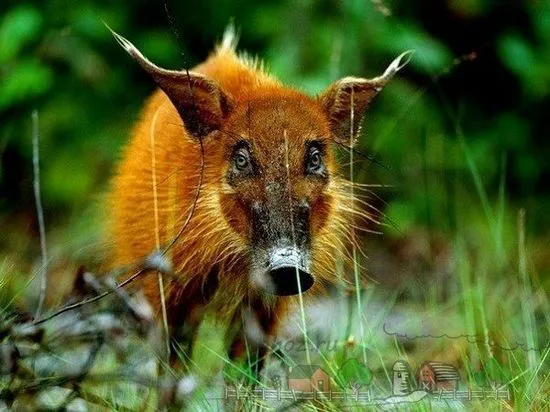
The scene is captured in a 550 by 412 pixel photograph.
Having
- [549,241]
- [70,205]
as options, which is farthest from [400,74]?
[70,205]

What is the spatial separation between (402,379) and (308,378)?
0.28m

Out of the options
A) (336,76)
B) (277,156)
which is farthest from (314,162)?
(336,76)

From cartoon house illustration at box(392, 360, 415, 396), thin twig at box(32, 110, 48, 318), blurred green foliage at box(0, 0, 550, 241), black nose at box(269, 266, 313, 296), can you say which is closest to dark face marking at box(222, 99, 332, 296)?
black nose at box(269, 266, 313, 296)

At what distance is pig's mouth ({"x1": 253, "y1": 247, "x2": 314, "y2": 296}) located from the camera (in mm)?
3402

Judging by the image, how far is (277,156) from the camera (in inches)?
142

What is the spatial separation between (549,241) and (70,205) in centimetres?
259

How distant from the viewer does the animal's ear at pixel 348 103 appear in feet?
12.5

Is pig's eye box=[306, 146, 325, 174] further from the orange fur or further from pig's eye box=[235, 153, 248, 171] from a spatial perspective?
pig's eye box=[235, 153, 248, 171]

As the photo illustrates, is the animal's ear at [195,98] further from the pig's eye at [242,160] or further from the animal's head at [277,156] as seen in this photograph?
the pig's eye at [242,160]

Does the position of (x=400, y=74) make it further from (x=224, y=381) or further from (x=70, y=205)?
(x=224, y=381)

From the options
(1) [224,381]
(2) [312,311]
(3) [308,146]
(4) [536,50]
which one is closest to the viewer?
(1) [224,381]

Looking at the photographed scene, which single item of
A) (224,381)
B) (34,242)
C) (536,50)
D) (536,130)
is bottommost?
(224,381)

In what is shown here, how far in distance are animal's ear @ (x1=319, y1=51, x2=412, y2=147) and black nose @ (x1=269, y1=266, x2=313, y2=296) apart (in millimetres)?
590

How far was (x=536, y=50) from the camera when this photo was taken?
6.50m
